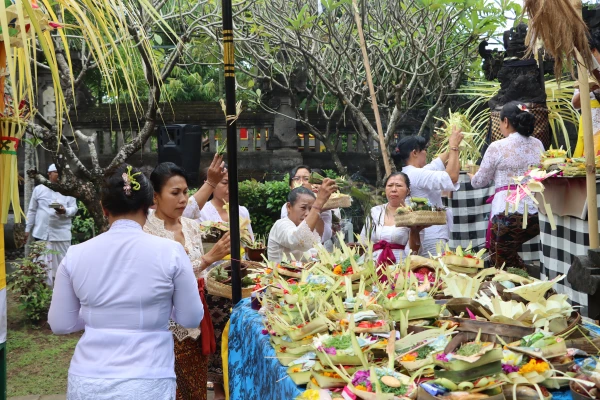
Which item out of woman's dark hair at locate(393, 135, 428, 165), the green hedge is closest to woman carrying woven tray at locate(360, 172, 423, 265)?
woman's dark hair at locate(393, 135, 428, 165)

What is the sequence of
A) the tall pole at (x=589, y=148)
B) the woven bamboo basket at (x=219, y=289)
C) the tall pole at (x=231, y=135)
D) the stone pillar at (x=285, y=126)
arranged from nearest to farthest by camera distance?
the tall pole at (x=589, y=148) < the tall pole at (x=231, y=135) < the woven bamboo basket at (x=219, y=289) < the stone pillar at (x=285, y=126)

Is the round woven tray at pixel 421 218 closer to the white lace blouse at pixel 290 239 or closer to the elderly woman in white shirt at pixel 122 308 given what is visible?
the white lace blouse at pixel 290 239

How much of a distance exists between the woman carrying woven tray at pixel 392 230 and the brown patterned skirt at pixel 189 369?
1.46 m

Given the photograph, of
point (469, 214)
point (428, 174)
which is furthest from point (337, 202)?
point (469, 214)

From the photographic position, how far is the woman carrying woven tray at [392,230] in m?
5.16

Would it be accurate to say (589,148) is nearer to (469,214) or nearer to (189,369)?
(189,369)

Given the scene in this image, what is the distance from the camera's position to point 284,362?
113 inches

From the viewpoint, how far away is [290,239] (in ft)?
16.8

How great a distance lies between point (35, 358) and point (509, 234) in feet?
15.0

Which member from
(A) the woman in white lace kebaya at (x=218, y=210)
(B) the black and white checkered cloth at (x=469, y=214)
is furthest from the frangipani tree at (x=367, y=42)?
(A) the woman in white lace kebaya at (x=218, y=210)

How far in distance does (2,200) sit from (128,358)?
3.38 ft

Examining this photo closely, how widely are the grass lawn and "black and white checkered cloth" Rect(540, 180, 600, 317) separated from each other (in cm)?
405

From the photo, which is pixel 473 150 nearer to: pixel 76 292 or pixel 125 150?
pixel 125 150

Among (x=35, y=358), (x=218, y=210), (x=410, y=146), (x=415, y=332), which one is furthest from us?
(x=35, y=358)
